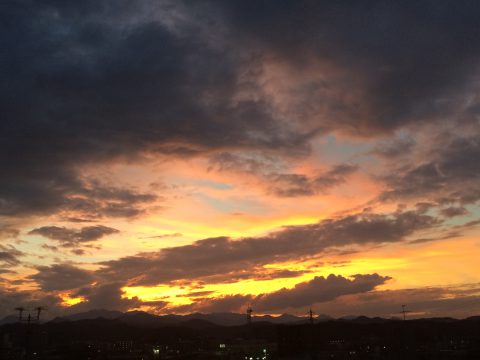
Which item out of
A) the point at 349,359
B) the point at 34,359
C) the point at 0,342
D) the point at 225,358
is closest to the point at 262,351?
the point at 225,358

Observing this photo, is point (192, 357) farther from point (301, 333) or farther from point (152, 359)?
point (301, 333)

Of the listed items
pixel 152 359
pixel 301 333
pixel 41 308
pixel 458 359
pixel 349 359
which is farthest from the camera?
pixel 41 308

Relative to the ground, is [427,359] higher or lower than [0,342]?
lower

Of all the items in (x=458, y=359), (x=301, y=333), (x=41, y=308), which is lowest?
(x=458, y=359)

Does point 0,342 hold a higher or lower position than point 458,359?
higher

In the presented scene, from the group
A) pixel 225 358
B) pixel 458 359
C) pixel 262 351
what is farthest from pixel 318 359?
pixel 262 351

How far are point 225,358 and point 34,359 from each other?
54.7 metres

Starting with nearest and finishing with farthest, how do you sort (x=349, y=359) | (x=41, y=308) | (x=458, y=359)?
1. (x=458, y=359)
2. (x=349, y=359)
3. (x=41, y=308)

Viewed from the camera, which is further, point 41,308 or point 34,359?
point 41,308

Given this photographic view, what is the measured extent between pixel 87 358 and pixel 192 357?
29.5 m

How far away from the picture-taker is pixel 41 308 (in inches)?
5871

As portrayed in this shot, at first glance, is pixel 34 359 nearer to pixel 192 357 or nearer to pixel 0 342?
pixel 0 342

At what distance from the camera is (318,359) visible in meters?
106

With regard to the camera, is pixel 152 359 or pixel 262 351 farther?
pixel 262 351
